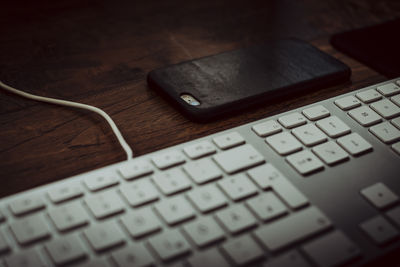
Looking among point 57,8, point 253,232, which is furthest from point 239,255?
point 57,8

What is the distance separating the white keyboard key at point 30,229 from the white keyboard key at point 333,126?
0.90 ft

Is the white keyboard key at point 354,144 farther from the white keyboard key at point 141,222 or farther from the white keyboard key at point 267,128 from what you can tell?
the white keyboard key at point 141,222

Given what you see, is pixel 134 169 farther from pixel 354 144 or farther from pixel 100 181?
pixel 354 144

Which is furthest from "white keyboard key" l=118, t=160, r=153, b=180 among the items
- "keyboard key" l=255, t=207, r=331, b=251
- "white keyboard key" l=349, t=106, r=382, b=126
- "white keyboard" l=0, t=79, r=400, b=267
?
"white keyboard key" l=349, t=106, r=382, b=126

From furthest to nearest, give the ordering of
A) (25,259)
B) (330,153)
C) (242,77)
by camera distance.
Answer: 1. (242,77)
2. (330,153)
3. (25,259)

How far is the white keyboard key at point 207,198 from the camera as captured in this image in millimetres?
335

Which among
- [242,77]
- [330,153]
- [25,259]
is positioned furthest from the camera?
[242,77]

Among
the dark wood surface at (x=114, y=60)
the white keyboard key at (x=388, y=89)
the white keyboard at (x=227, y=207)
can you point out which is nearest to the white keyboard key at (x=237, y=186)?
the white keyboard at (x=227, y=207)

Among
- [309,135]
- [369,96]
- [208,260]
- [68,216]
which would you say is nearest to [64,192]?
[68,216]

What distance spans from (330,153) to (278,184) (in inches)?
2.8

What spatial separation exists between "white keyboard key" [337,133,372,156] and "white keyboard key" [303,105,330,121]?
0.04 m

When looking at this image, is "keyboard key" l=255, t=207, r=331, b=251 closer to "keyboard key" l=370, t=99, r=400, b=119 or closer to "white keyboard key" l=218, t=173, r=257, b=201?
"white keyboard key" l=218, t=173, r=257, b=201

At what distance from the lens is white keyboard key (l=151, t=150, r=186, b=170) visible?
37 cm

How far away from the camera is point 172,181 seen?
0.35 m
